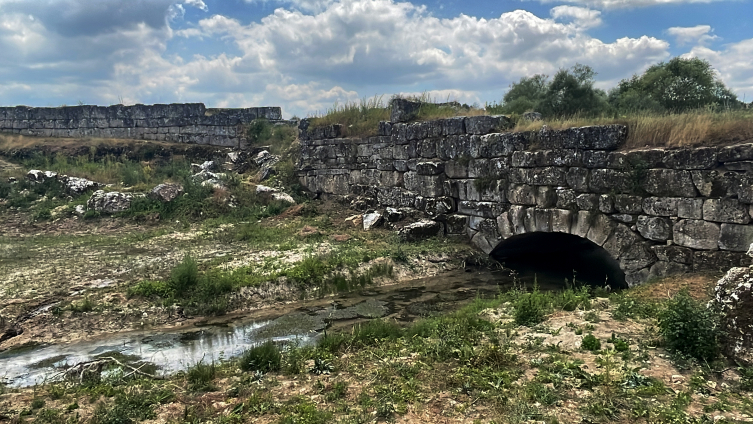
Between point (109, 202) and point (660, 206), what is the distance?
16.0m

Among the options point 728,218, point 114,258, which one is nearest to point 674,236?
point 728,218

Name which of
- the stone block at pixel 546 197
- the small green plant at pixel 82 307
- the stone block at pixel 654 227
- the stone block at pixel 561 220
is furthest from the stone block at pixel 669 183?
the small green plant at pixel 82 307

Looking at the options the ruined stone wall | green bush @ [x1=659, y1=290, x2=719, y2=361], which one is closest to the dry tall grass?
green bush @ [x1=659, y1=290, x2=719, y2=361]

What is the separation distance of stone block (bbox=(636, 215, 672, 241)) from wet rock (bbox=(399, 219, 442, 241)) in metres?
5.14

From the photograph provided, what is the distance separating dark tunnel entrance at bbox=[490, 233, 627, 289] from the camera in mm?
11164

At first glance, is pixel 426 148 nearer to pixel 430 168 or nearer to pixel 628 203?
pixel 430 168

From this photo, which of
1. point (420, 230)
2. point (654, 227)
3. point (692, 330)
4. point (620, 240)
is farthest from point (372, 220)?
point (692, 330)

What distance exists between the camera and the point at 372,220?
14234mm

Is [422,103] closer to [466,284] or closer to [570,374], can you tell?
[466,284]

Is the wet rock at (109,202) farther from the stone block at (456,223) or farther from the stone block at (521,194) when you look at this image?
the stone block at (521,194)

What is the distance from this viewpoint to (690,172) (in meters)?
8.41

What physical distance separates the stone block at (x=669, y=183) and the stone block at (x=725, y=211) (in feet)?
1.02

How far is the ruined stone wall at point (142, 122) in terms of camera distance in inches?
923

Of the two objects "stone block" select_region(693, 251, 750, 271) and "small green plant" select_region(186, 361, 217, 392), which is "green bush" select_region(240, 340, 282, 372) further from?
"stone block" select_region(693, 251, 750, 271)
